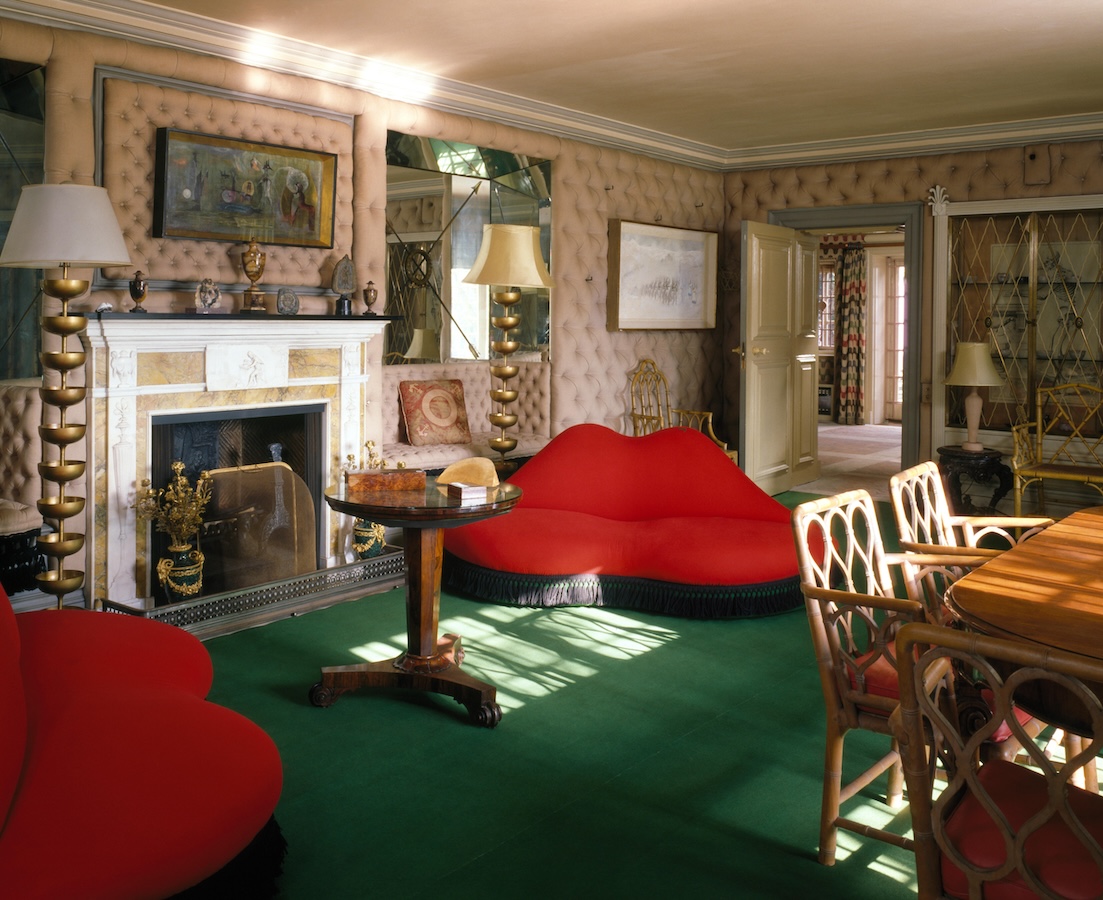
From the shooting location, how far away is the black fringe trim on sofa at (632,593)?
180 inches

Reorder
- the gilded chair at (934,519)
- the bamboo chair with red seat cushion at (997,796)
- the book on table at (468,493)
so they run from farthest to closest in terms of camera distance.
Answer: the book on table at (468,493) → the gilded chair at (934,519) → the bamboo chair with red seat cushion at (997,796)

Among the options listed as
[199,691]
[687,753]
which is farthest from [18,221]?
[687,753]

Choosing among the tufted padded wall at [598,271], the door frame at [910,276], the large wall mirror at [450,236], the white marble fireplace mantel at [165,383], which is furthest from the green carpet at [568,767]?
the door frame at [910,276]

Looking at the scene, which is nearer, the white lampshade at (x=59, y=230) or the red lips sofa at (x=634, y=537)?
the white lampshade at (x=59, y=230)

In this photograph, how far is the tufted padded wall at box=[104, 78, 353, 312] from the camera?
450cm

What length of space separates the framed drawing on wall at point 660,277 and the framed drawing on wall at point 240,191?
250 cm

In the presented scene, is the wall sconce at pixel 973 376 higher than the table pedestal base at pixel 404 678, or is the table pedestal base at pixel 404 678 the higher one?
the wall sconce at pixel 973 376

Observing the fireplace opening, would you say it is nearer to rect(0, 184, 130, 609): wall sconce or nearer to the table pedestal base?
rect(0, 184, 130, 609): wall sconce

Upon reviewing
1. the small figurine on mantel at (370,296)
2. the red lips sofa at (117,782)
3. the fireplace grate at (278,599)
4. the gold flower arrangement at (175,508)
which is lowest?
the fireplace grate at (278,599)

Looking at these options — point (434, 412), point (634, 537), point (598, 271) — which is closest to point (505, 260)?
point (434, 412)

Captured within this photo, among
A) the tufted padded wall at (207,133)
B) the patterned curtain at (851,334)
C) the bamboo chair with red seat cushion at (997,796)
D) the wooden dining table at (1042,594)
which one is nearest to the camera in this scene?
the bamboo chair with red seat cushion at (997,796)

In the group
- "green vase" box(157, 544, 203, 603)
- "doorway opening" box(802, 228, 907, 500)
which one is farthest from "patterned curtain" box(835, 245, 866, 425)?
"green vase" box(157, 544, 203, 603)

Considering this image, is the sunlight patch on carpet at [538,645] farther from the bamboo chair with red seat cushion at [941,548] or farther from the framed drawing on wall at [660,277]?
the framed drawing on wall at [660,277]

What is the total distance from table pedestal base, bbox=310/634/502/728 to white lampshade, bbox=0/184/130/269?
1811 mm
